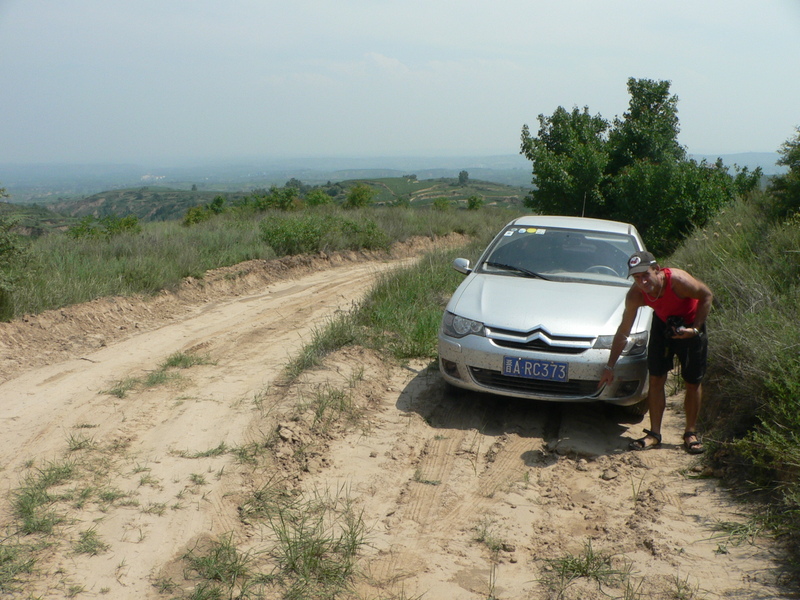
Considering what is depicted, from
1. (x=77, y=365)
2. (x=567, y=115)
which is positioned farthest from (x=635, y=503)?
(x=567, y=115)

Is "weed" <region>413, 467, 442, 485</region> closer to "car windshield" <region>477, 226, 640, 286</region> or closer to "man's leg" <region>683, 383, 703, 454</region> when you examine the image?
"man's leg" <region>683, 383, 703, 454</region>

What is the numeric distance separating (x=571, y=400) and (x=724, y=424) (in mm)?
1265

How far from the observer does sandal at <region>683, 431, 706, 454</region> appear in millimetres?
4980

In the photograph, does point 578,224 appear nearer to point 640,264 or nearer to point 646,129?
point 640,264

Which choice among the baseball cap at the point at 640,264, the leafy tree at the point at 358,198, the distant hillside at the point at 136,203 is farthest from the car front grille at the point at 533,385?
the distant hillside at the point at 136,203

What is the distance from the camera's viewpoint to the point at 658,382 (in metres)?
5.08

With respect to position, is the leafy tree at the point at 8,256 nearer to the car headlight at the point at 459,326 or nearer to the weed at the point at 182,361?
the weed at the point at 182,361

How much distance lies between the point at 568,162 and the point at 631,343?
470 inches

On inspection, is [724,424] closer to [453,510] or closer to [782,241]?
[453,510]

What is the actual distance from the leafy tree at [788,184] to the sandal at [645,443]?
5995 mm

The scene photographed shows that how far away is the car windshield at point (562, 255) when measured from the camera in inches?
252

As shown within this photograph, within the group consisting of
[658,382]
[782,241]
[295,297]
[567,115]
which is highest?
[567,115]

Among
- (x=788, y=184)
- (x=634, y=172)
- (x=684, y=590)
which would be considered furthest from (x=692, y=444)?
(x=634, y=172)

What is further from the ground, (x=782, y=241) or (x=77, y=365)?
(x=782, y=241)
